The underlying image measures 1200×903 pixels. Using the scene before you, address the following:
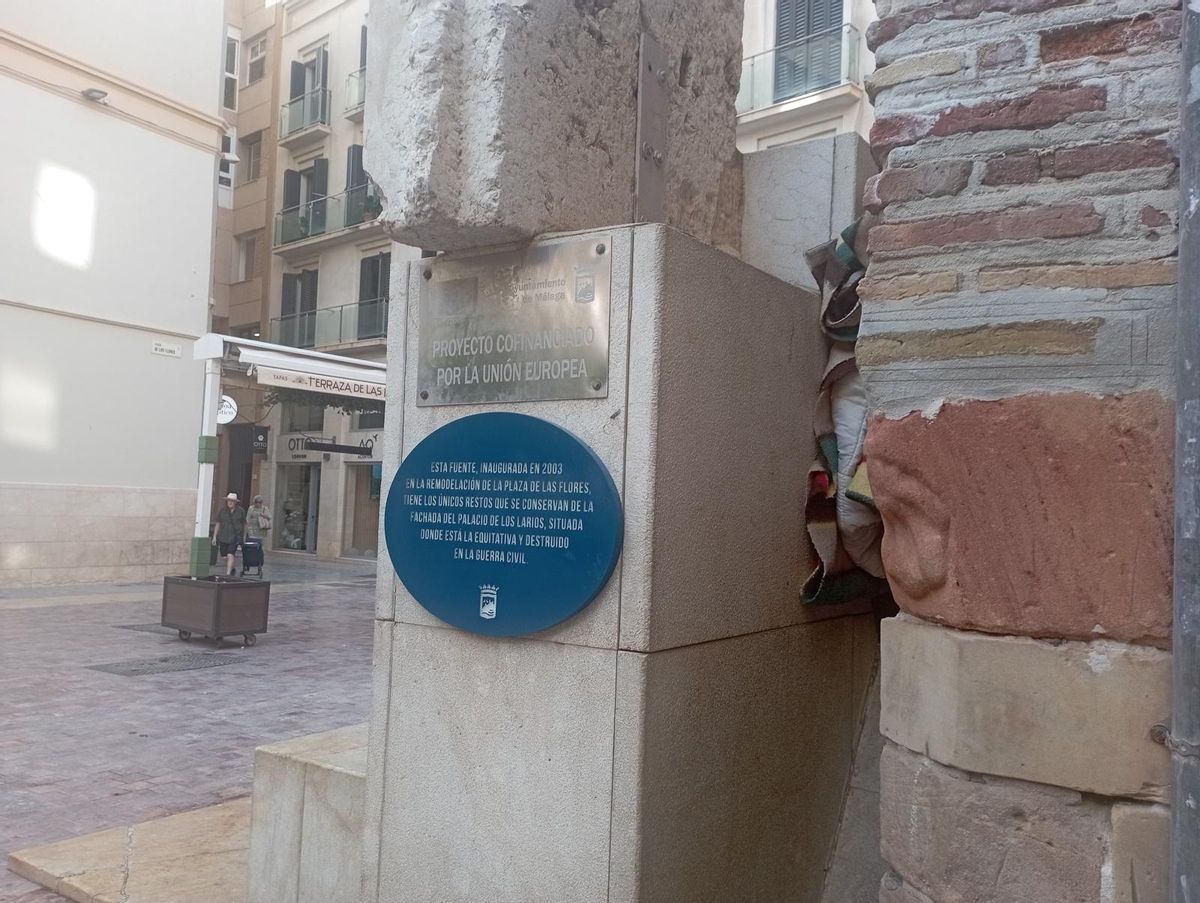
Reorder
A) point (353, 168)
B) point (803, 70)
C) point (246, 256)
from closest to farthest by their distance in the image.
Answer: point (803, 70) < point (353, 168) < point (246, 256)

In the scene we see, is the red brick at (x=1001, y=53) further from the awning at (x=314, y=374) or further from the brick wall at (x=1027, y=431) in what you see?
the awning at (x=314, y=374)

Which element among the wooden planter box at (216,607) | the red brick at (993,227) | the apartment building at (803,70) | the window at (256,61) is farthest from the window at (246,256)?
the red brick at (993,227)

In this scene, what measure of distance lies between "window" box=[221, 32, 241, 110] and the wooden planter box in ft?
75.7

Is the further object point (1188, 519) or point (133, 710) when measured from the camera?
point (133, 710)

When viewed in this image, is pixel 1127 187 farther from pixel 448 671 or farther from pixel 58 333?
pixel 58 333

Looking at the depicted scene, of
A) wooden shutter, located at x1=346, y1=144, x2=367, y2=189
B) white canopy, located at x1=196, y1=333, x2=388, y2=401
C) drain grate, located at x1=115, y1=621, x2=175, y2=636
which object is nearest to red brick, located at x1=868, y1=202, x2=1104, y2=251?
white canopy, located at x1=196, y1=333, x2=388, y2=401

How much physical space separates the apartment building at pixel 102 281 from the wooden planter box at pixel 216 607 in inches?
224

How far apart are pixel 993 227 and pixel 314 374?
1064 cm

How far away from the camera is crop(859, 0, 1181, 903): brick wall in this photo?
83.9 inches

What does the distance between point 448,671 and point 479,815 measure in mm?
382

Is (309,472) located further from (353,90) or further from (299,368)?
(299,368)

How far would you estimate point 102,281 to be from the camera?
16.6 meters

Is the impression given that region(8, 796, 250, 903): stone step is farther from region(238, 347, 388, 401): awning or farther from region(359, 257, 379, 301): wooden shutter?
region(359, 257, 379, 301): wooden shutter

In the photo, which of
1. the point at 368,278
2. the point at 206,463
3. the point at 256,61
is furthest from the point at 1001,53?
the point at 256,61
